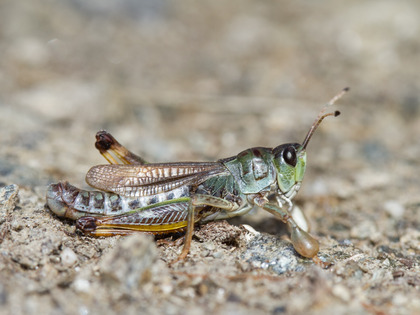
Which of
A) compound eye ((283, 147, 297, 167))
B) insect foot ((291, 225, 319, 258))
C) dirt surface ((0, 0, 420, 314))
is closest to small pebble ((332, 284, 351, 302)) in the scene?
dirt surface ((0, 0, 420, 314))

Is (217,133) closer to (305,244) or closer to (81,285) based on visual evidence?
(305,244)

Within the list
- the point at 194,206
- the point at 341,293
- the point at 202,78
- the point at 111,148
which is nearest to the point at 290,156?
the point at 194,206

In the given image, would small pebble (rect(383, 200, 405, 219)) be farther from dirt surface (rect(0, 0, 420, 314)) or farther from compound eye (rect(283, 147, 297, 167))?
compound eye (rect(283, 147, 297, 167))

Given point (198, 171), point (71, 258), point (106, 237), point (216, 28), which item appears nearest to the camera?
point (71, 258)

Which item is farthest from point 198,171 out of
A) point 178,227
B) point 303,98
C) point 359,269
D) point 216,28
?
point 216,28

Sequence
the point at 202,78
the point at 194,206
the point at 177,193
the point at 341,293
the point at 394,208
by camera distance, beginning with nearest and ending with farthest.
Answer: the point at 341,293 < the point at 194,206 < the point at 177,193 < the point at 394,208 < the point at 202,78

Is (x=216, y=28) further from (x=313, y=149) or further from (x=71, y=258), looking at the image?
(x=71, y=258)
